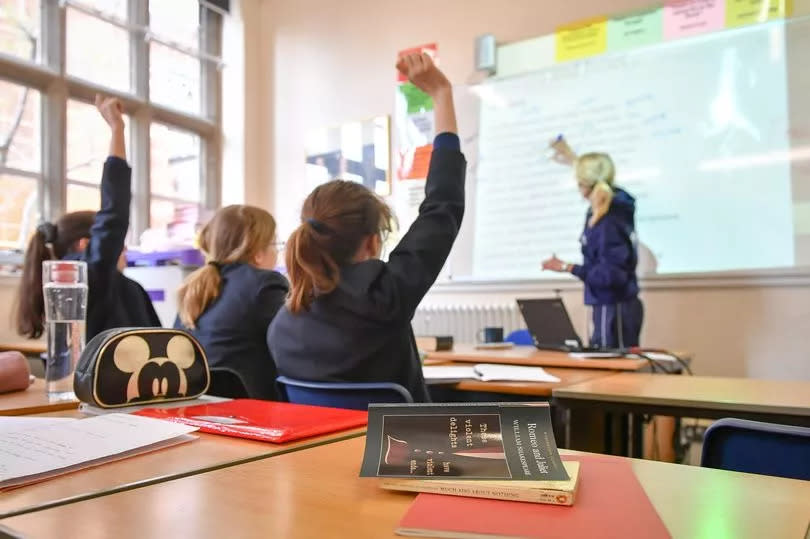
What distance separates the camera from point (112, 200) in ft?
6.56

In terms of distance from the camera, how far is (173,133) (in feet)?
17.0

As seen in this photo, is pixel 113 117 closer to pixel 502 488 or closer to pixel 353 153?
pixel 502 488

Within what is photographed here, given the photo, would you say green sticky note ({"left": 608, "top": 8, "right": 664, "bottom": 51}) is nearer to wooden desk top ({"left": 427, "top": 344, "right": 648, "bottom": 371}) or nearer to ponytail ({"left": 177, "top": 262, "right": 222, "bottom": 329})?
wooden desk top ({"left": 427, "top": 344, "right": 648, "bottom": 371})

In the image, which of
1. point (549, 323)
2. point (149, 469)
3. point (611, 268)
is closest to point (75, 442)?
point (149, 469)

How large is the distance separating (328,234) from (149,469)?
2.82ft

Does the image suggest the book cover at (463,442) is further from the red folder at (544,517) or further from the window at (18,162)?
the window at (18,162)

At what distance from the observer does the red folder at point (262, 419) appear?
874mm

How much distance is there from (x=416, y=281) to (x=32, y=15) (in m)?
4.12

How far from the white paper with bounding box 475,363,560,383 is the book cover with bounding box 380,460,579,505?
1.01 metres

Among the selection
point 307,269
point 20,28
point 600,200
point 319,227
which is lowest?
point 307,269

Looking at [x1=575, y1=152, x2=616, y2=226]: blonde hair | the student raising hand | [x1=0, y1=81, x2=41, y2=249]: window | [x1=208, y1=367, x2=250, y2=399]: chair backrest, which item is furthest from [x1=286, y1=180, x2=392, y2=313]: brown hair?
[x1=0, y1=81, x2=41, y2=249]: window

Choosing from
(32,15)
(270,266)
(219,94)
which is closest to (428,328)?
(270,266)

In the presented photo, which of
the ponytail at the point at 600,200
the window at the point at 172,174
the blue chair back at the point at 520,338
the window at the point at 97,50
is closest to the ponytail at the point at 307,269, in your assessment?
the blue chair back at the point at 520,338

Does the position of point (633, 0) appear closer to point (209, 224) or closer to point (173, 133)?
point (209, 224)
